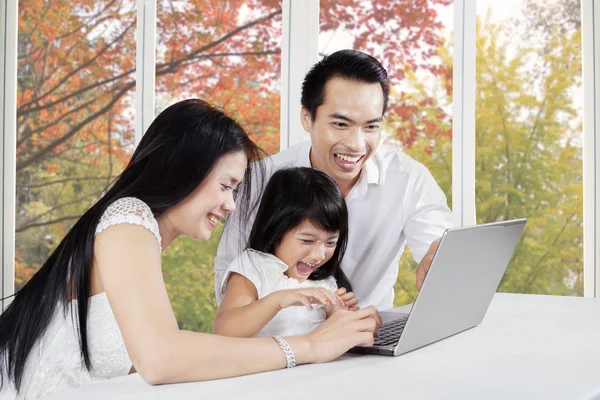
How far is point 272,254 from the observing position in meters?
2.12

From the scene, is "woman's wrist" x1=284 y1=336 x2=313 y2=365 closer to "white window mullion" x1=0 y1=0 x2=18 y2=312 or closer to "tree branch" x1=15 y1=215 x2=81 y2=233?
"white window mullion" x1=0 y1=0 x2=18 y2=312

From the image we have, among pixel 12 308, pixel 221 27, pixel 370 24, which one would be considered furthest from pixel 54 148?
pixel 12 308

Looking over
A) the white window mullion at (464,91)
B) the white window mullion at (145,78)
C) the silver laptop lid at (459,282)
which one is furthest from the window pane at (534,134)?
the silver laptop lid at (459,282)

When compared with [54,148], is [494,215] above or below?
below

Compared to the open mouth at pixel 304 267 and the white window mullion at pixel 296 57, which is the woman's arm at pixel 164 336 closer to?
the open mouth at pixel 304 267

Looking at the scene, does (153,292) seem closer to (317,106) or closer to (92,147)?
(317,106)

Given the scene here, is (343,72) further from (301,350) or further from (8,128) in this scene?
(8,128)

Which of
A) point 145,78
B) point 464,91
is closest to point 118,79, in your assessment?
point 145,78

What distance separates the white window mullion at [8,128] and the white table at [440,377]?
10.6ft

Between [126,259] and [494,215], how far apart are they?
147 inches

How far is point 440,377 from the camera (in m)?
1.10

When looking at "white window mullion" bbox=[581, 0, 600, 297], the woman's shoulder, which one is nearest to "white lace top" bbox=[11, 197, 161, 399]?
the woman's shoulder

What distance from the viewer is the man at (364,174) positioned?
2283 mm

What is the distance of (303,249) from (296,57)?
1.70 metres
